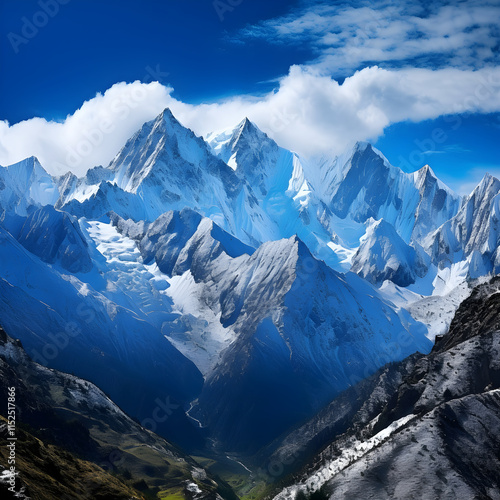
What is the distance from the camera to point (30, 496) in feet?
232

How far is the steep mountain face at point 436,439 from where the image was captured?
305 feet

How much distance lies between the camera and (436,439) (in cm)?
9819

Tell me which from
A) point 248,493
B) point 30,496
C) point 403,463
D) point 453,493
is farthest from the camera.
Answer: point 248,493

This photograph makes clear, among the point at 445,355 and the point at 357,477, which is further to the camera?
the point at 445,355

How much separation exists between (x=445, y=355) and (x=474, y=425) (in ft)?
84.8

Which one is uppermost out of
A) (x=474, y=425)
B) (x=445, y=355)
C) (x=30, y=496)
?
(x=445, y=355)

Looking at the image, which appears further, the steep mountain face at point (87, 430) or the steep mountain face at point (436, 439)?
the steep mountain face at point (87, 430)

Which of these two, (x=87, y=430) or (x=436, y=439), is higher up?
(x=436, y=439)

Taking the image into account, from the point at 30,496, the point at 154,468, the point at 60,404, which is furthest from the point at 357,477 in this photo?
the point at 60,404

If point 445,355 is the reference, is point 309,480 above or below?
below

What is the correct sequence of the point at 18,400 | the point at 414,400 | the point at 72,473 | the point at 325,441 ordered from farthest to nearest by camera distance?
1. the point at 325,441
2. the point at 18,400
3. the point at 414,400
4. the point at 72,473

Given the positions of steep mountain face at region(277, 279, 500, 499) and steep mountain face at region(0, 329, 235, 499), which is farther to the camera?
steep mountain face at region(0, 329, 235, 499)

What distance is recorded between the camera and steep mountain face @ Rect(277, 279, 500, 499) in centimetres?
9300

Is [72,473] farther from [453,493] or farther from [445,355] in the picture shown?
[445,355]
